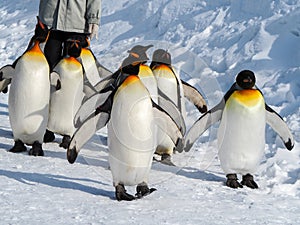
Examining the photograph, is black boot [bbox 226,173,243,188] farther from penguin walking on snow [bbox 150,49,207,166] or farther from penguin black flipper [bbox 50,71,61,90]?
penguin black flipper [bbox 50,71,61,90]

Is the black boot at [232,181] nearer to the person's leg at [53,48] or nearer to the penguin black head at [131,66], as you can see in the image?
the penguin black head at [131,66]

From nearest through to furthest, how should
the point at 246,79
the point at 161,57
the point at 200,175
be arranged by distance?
the point at 246,79, the point at 200,175, the point at 161,57

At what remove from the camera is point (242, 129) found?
4.84 metres

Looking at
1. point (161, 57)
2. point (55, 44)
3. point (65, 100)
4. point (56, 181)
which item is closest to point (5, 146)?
point (65, 100)

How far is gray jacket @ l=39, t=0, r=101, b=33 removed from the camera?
19.6ft

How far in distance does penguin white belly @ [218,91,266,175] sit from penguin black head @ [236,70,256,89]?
0.11 m

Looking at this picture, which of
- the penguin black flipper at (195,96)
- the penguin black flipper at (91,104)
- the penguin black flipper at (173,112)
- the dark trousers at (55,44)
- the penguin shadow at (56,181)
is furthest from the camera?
the dark trousers at (55,44)

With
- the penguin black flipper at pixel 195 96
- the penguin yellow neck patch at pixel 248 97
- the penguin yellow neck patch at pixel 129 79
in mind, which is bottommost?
the penguin black flipper at pixel 195 96

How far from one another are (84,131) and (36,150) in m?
1.34

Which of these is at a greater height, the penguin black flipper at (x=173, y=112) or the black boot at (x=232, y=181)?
the penguin black flipper at (x=173, y=112)

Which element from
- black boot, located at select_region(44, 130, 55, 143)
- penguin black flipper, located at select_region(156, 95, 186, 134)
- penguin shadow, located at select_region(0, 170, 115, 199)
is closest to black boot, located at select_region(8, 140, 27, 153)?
black boot, located at select_region(44, 130, 55, 143)

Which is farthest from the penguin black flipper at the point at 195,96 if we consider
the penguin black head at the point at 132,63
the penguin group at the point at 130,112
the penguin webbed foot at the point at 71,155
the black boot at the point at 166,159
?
the penguin webbed foot at the point at 71,155

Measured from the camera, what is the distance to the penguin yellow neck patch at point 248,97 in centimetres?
482

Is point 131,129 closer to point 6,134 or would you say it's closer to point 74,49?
point 74,49
